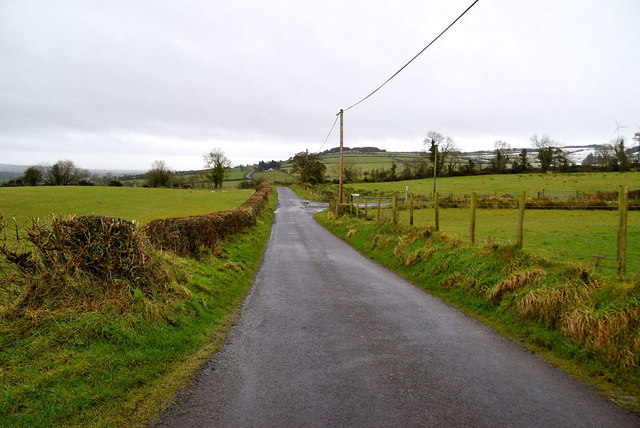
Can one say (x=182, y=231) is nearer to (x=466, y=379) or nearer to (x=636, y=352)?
(x=466, y=379)

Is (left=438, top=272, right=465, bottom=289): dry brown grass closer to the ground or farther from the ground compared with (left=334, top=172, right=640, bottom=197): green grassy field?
closer to the ground

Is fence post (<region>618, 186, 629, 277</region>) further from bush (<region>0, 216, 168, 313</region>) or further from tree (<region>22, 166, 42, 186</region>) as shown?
tree (<region>22, 166, 42, 186</region>)

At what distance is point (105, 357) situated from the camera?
4699mm

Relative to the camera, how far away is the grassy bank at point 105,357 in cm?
378

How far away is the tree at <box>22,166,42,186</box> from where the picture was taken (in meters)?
85.4

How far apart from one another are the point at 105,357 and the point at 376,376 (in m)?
→ 3.68

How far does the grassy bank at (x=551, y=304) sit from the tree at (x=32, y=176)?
106m

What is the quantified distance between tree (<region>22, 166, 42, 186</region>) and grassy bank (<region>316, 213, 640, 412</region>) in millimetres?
106463

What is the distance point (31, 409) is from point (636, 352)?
24.2ft

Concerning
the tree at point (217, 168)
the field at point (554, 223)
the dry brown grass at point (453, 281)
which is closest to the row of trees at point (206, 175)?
the tree at point (217, 168)

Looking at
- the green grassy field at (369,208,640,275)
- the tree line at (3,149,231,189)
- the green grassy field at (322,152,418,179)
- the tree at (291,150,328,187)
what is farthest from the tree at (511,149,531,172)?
the tree line at (3,149,231,189)

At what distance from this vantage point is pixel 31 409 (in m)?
3.67

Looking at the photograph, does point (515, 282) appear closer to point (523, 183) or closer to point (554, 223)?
point (554, 223)

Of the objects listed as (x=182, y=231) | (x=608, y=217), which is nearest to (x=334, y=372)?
(x=182, y=231)
